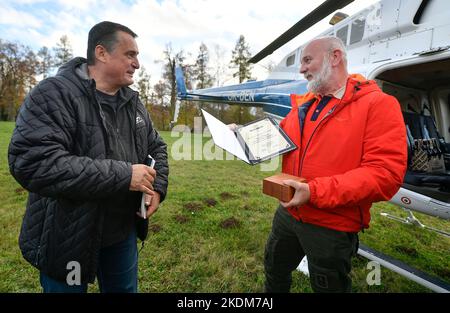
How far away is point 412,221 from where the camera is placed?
4.30 m

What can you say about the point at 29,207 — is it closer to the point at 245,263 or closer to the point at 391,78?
the point at 245,263

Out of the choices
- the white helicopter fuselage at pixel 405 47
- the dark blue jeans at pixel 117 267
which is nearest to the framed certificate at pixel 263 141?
the dark blue jeans at pixel 117 267

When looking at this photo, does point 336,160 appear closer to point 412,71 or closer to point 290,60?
point 412,71

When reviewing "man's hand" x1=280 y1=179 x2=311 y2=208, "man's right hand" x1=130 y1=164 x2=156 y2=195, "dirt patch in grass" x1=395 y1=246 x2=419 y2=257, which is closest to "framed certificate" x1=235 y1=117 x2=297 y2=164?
"man's hand" x1=280 y1=179 x2=311 y2=208

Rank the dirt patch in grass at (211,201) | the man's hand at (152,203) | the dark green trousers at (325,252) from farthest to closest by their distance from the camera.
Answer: the dirt patch in grass at (211,201) → the man's hand at (152,203) → the dark green trousers at (325,252)

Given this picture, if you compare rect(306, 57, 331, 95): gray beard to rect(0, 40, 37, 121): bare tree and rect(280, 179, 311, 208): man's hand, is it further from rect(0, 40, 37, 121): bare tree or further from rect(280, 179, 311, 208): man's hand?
rect(0, 40, 37, 121): bare tree

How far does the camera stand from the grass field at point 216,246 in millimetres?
2693

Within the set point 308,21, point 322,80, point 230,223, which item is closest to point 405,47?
point 308,21

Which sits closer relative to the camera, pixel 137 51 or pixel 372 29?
pixel 137 51

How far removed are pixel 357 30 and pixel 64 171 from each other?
456cm

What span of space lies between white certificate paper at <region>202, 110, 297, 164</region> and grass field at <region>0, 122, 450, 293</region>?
1.63m

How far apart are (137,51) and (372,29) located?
363 centimetres

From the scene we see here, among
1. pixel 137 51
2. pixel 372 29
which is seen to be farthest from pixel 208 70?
pixel 137 51

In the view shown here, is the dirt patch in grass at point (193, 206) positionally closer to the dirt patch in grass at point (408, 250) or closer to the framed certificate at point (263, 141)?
the framed certificate at point (263, 141)
